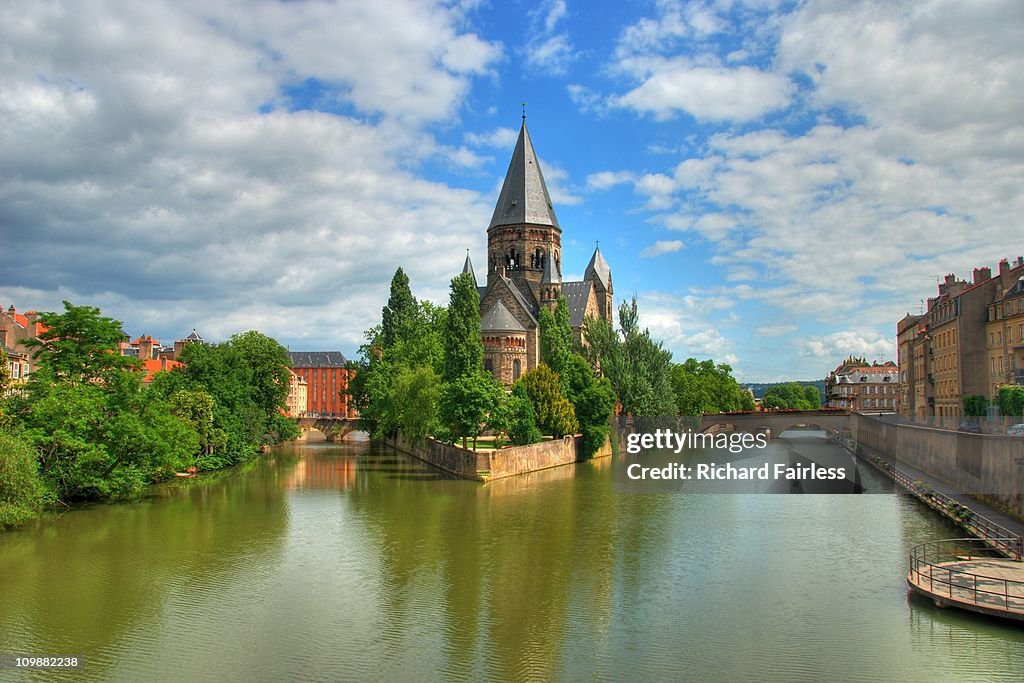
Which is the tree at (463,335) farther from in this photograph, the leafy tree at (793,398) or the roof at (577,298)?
the leafy tree at (793,398)

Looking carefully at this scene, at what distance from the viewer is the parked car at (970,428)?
3469 centimetres

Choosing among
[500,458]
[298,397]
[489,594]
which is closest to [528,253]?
[500,458]

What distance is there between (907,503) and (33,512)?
34.2 m

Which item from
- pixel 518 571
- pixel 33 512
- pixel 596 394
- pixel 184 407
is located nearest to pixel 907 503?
pixel 518 571

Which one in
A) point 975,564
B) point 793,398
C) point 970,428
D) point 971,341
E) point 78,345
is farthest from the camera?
point 793,398

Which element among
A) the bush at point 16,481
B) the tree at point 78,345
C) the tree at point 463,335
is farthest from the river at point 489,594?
the tree at point 463,335

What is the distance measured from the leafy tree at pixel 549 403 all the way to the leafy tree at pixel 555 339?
4945mm

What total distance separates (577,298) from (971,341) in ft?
122

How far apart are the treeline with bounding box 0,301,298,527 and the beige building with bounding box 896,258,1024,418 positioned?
4574cm

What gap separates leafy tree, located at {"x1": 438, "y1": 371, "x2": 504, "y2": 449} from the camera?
48.6m

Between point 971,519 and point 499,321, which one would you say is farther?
point 499,321

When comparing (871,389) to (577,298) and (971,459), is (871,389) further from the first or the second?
(971,459)

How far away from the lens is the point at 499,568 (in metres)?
24.1

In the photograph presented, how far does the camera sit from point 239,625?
18719mm
